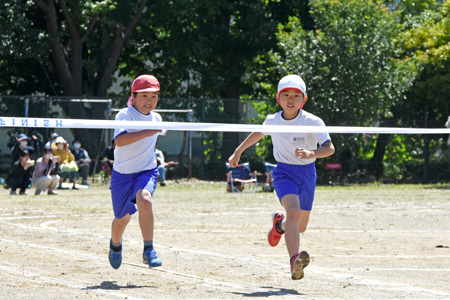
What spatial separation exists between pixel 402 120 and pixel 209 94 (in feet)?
28.7

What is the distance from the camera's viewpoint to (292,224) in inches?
248

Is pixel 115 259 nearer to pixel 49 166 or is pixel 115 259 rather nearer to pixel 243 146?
pixel 243 146

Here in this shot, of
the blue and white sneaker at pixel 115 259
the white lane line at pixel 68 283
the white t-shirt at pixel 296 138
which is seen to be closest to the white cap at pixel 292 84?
the white t-shirt at pixel 296 138

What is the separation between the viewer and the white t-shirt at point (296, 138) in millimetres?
6578

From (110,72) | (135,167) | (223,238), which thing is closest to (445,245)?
(223,238)

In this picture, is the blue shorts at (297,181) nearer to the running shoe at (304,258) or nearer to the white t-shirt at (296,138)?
the white t-shirt at (296,138)

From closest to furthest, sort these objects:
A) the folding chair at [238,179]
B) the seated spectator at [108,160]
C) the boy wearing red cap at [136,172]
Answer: the boy wearing red cap at [136,172] → the folding chair at [238,179] → the seated spectator at [108,160]

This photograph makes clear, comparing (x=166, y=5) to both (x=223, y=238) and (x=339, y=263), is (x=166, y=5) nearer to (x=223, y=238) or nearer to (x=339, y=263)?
(x=223, y=238)

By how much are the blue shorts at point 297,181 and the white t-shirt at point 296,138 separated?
61mm

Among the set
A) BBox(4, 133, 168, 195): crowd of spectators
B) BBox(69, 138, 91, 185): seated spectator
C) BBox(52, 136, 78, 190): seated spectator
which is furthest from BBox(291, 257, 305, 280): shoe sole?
BBox(69, 138, 91, 185): seated spectator

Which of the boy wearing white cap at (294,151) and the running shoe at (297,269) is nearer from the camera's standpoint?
the running shoe at (297,269)

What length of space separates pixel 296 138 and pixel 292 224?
2.85 feet

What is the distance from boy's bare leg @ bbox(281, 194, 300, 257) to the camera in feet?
20.2

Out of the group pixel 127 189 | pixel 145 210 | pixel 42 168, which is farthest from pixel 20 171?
pixel 145 210
